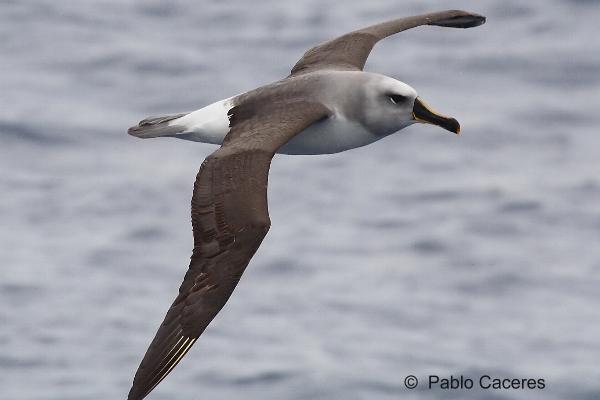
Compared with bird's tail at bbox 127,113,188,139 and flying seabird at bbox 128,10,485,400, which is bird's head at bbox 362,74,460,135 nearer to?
flying seabird at bbox 128,10,485,400

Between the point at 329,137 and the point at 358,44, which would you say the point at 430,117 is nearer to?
the point at 329,137

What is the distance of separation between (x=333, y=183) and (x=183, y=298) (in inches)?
379

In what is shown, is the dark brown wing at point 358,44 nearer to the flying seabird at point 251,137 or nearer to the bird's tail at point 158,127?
the flying seabird at point 251,137

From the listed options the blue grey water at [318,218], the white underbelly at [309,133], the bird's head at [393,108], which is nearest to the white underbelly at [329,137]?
the white underbelly at [309,133]

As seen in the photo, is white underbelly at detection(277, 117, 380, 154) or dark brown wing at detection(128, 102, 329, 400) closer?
dark brown wing at detection(128, 102, 329, 400)

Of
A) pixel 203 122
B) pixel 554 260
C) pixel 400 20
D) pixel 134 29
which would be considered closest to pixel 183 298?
pixel 203 122

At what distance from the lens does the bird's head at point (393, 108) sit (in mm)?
13359

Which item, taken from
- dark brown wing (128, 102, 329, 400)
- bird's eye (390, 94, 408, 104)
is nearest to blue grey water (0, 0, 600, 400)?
bird's eye (390, 94, 408, 104)

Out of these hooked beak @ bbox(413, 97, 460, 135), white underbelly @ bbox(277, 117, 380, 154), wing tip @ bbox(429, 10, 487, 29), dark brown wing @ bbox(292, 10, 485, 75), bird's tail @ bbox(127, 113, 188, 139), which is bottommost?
white underbelly @ bbox(277, 117, 380, 154)

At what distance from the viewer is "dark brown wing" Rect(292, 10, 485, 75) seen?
49.2ft

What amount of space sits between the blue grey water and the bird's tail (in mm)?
3713

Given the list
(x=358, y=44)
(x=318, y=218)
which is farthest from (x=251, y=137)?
(x=318, y=218)

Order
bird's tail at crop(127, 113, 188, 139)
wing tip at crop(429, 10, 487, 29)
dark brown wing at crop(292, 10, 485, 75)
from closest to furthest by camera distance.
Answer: bird's tail at crop(127, 113, 188, 139)
dark brown wing at crop(292, 10, 485, 75)
wing tip at crop(429, 10, 487, 29)

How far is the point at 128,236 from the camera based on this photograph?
20125mm
